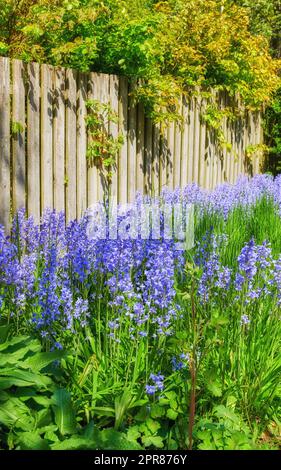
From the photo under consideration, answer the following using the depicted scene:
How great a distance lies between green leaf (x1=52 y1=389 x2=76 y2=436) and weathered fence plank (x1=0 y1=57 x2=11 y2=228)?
2.30 meters

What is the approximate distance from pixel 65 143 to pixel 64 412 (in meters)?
3.23

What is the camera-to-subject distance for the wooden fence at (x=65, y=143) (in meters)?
4.36

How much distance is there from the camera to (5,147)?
430cm

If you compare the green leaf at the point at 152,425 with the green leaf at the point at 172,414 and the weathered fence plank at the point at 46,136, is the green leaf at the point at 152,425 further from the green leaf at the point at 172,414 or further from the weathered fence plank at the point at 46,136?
the weathered fence plank at the point at 46,136

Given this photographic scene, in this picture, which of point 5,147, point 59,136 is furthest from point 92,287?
point 59,136

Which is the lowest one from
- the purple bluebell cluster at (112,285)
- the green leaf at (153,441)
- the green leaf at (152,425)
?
the green leaf at (153,441)

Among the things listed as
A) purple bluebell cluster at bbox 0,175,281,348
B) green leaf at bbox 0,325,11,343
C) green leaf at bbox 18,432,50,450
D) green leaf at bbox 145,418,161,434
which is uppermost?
purple bluebell cluster at bbox 0,175,281,348

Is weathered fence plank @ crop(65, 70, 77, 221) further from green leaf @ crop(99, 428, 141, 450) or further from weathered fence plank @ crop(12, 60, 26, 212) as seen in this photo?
green leaf @ crop(99, 428, 141, 450)

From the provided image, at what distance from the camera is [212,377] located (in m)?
2.23

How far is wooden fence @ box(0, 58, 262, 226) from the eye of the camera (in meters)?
4.36

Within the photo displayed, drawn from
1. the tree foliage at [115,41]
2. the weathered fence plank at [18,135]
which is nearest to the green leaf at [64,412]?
the weathered fence plank at [18,135]

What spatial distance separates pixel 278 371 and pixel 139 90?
4.03 meters

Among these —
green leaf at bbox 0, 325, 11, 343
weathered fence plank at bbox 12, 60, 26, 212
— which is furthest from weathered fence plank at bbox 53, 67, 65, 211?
green leaf at bbox 0, 325, 11, 343

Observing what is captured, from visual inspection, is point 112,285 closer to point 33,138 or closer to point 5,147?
point 5,147
